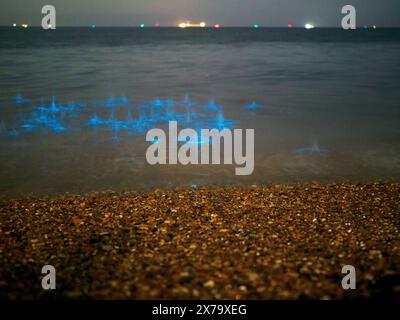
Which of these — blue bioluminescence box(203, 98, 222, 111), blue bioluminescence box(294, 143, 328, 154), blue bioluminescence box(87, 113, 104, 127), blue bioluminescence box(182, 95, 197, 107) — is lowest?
blue bioluminescence box(294, 143, 328, 154)

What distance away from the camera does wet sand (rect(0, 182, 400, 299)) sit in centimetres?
462

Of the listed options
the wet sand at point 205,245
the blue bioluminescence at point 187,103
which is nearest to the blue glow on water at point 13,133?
the wet sand at point 205,245

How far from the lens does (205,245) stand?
574 centimetres

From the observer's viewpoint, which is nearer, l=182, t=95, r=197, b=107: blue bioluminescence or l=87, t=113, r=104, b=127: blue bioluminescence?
l=87, t=113, r=104, b=127: blue bioluminescence

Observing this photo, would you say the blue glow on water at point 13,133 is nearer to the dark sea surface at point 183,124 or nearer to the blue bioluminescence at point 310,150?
the dark sea surface at point 183,124

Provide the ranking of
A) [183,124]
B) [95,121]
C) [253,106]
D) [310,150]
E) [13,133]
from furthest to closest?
[253,106] → [95,121] → [183,124] → [13,133] → [310,150]

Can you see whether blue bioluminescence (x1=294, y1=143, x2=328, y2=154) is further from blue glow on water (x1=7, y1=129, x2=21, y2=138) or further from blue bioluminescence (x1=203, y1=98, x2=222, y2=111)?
blue glow on water (x1=7, y1=129, x2=21, y2=138)

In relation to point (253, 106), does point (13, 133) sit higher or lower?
lower

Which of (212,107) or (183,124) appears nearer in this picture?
(183,124)

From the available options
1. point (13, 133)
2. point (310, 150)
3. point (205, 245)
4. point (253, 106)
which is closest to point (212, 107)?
point (253, 106)

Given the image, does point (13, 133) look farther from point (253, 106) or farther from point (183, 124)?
point (253, 106)

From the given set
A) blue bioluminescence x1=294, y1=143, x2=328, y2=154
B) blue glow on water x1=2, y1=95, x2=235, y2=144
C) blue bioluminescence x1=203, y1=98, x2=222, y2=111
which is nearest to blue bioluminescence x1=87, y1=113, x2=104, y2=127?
blue glow on water x1=2, y1=95, x2=235, y2=144
